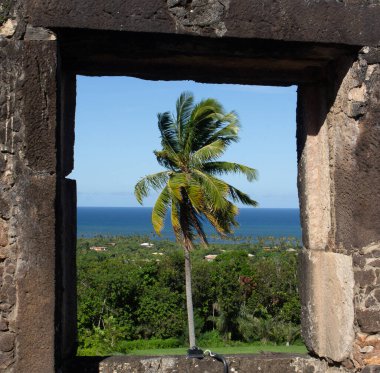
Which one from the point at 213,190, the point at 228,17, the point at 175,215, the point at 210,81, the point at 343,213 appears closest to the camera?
the point at 228,17

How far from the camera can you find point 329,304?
4.12m

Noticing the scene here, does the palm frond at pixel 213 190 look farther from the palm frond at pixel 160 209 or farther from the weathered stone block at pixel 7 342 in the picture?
the weathered stone block at pixel 7 342

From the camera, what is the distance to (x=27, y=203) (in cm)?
348

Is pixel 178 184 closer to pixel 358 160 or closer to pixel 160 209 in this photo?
pixel 160 209

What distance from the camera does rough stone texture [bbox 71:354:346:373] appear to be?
4020 mm

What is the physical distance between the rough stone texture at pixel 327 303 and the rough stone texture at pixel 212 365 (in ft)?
0.38

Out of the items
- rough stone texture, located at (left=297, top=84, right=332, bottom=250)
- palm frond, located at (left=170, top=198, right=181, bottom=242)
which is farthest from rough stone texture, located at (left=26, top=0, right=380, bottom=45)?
palm frond, located at (left=170, top=198, right=181, bottom=242)

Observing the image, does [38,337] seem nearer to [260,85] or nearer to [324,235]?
[324,235]

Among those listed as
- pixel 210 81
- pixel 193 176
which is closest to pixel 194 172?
pixel 193 176

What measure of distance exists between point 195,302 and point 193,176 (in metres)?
5.34

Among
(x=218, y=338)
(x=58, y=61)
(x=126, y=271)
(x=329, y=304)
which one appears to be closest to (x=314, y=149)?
(x=329, y=304)

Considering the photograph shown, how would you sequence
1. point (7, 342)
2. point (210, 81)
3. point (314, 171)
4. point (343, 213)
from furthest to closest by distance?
1. point (210, 81)
2. point (314, 171)
3. point (343, 213)
4. point (7, 342)

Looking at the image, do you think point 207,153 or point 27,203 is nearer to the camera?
point 27,203

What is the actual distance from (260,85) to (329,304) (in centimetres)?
161
